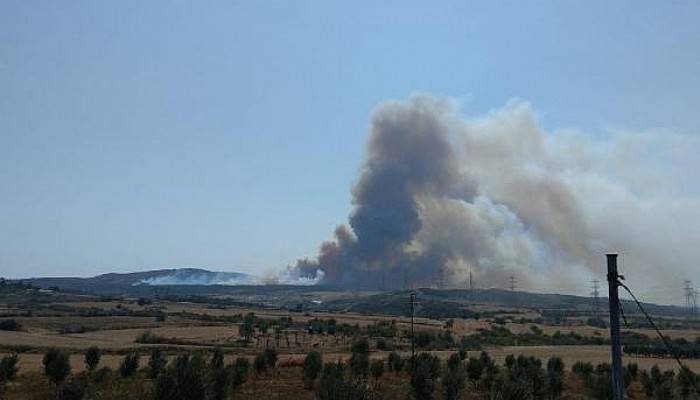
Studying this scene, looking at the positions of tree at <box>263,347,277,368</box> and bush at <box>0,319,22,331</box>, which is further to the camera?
bush at <box>0,319,22,331</box>

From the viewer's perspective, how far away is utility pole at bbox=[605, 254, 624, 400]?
1089 centimetres

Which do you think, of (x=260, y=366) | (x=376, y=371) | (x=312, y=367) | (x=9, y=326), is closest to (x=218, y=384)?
(x=312, y=367)

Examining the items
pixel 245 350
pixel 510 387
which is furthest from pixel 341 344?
pixel 510 387

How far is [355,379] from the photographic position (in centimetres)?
3331

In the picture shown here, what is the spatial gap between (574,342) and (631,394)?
52.6m

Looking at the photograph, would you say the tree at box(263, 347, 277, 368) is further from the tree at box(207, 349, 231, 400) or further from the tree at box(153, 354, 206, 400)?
the tree at box(153, 354, 206, 400)

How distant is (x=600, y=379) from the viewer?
33062 mm

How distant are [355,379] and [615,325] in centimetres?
2373

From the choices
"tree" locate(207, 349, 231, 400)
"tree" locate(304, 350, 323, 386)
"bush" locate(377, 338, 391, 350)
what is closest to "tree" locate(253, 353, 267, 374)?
"tree" locate(304, 350, 323, 386)

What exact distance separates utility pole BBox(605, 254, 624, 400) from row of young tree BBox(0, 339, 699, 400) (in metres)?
9.08

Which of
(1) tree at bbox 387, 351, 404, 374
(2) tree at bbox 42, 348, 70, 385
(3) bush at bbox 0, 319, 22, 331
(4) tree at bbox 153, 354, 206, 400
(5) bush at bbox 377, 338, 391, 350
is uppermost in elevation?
(4) tree at bbox 153, 354, 206, 400

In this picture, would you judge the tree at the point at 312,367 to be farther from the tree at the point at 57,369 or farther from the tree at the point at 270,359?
the tree at the point at 57,369

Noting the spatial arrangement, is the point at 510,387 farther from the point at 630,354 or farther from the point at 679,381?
the point at 630,354

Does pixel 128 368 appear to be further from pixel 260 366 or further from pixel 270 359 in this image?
pixel 270 359
